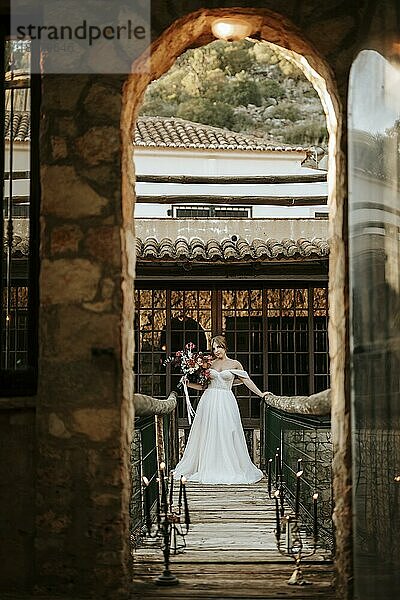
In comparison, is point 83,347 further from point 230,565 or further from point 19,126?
point 230,565

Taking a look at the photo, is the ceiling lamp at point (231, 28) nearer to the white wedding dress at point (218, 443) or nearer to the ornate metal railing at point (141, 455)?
the ornate metal railing at point (141, 455)

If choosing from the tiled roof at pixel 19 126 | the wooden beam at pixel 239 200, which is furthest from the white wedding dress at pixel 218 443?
the tiled roof at pixel 19 126

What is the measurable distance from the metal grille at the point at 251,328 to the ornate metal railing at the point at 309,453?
13.3 ft

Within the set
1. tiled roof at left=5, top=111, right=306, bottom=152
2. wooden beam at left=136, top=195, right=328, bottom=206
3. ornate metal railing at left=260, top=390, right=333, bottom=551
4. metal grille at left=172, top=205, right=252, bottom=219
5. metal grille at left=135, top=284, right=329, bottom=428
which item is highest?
tiled roof at left=5, top=111, right=306, bottom=152

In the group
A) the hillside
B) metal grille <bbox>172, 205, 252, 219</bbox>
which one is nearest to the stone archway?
metal grille <bbox>172, 205, 252, 219</bbox>

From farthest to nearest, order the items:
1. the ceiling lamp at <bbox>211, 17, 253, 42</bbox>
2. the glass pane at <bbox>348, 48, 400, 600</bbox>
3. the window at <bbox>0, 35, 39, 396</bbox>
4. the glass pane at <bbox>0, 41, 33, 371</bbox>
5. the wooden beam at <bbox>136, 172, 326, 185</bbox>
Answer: the wooden beam at <bbox>136, 172, 326, 185</bbox>, the ceiling lamp at <bbox>211, 17, 253, 42</bbox>, the glass pane at <bbox>0, 41, 33, 371</bbox>, the window at <bbox>0, 35, 39, 396</bbox>, the glass pane at <bbox>348, 48, 400, 600</bbox>

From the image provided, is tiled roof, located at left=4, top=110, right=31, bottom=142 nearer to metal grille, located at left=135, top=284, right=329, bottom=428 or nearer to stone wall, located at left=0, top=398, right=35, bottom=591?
stone wall, located at left=0, top=398, right=35, bottom=591

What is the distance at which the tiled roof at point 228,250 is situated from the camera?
11281 mm

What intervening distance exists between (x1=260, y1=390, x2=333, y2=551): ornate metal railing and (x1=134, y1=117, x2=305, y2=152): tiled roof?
1300cm

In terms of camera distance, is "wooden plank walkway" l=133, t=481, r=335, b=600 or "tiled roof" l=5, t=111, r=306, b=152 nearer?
"wooden plank walkway" l=133, t=481, r=335, b=600

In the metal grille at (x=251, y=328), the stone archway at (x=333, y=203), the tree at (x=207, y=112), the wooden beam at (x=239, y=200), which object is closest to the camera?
the stone archway at (x=333, y=203)

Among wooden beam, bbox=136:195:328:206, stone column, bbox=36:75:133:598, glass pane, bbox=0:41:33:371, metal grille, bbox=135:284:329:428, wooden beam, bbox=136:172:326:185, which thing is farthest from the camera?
metal grille, bbox=135:284:329:428

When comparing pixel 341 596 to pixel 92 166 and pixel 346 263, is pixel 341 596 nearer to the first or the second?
pixel 346 263

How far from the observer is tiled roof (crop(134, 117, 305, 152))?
68.2 feet
